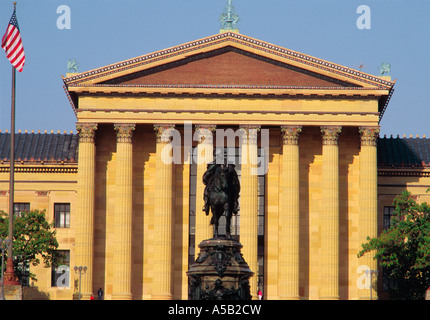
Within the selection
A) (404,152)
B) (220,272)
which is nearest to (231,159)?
(404,152)

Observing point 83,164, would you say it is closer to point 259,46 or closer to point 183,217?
point 183,217

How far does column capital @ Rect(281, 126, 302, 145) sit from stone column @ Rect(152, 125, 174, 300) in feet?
32.7

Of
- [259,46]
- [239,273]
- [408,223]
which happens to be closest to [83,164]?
[259,46]

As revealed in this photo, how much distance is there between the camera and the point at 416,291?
9706 centimetres

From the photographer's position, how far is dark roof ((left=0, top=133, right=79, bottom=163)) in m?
109

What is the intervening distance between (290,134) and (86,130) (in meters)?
18.0

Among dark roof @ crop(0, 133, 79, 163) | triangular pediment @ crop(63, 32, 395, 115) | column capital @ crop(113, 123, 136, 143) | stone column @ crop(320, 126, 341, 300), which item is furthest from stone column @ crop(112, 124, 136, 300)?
stone column @ crop(320, 126, 341, 300)

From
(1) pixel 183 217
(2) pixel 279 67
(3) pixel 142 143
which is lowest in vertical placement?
(1) pixel 183 217

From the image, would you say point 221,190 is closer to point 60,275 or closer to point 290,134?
point 290,134

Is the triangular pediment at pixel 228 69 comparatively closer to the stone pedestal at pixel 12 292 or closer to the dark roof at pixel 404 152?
the dark roof at pixel 404 152

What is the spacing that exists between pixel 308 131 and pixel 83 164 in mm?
20521

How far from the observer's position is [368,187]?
10088cm

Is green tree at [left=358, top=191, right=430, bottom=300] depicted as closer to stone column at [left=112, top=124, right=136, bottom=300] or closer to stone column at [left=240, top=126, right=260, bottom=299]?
stone column at [left=240, top=126, right=260, bottom=299]

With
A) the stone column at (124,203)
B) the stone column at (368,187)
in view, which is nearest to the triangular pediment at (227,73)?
the stone column at (124,203)
